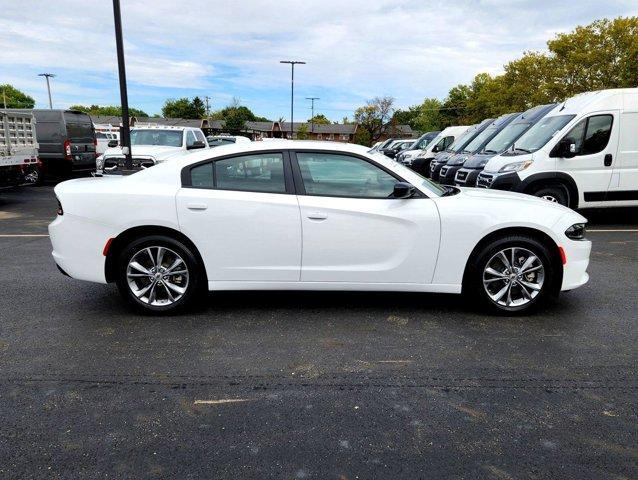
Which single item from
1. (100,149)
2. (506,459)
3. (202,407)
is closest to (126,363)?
(202,407)

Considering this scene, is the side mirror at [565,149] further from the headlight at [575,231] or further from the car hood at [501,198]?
the headlight at [575,231]

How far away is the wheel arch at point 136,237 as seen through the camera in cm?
434

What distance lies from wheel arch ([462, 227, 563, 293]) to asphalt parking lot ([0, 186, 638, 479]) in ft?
1.35

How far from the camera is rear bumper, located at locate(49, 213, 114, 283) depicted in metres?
4.34

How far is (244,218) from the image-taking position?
14.0 ft

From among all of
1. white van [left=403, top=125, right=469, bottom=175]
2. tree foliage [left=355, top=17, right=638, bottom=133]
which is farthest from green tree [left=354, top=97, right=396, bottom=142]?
white van [left=403, top=125, right=469, bottom=175]

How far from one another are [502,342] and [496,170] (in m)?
6.08

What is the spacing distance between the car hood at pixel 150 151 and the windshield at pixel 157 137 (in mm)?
335

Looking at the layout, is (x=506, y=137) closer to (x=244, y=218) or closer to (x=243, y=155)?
(x=243, y=155)

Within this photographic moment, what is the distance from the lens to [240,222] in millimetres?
4266

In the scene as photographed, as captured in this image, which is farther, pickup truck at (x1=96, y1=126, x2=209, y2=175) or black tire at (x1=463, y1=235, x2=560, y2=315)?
pickup truck at (x1=96, y1=126, x2=209, y2=175)

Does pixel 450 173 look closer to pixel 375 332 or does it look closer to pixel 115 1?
pixel 115 1

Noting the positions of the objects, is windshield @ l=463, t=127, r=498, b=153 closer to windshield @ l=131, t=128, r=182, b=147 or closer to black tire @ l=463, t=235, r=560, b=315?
windshield @ l=131, t=128, r=182, b=147

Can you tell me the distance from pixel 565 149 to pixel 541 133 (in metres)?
0.88
